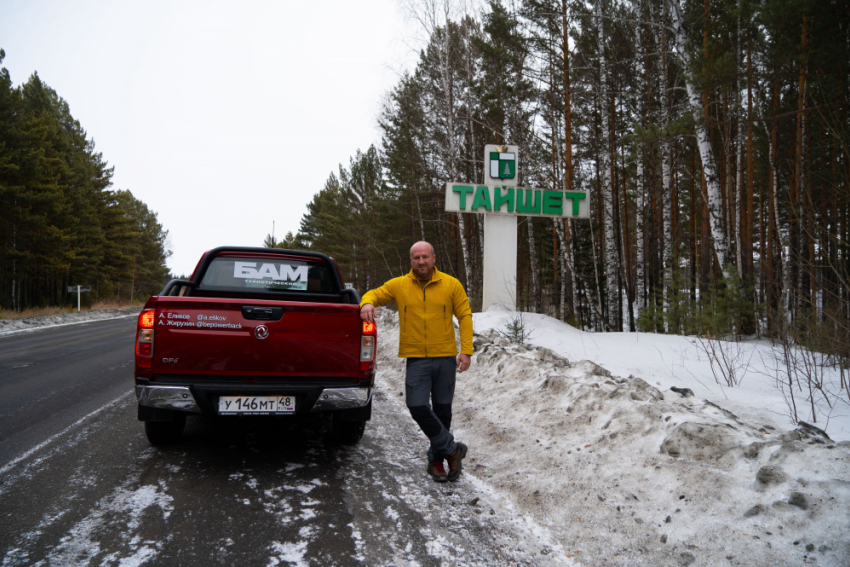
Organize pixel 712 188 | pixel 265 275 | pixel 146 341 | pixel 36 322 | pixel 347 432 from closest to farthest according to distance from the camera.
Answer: pixel 146 341 → pixel 347 432 → pixel 265 275 → pixel 712 188 → pixel 36 322

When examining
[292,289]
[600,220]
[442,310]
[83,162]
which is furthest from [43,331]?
[83,162]

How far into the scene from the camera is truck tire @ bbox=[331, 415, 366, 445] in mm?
4477

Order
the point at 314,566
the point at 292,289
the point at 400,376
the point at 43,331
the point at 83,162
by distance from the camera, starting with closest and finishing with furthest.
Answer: the point at 314,566 < the point at 292,289 < the point at 400,376 < the point at 43,331 < the point at 83,162

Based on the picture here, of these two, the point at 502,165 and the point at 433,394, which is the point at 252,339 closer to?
the point at 433,394

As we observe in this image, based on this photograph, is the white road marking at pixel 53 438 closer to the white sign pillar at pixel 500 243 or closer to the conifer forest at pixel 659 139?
the conifer forest at pixel 659 139

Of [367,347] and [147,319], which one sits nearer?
[147,319]

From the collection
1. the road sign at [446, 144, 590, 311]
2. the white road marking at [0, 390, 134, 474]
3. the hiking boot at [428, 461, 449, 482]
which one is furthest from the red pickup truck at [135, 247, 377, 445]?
the road sign at [446, 144, 590, 311]

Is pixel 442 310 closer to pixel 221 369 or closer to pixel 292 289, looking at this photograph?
pixel 221 369

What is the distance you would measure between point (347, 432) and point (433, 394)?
107cm

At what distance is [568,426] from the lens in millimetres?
4414

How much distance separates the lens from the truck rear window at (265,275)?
5.11 meters

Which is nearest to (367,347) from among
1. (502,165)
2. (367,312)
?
(367,312)

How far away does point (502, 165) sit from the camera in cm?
1390

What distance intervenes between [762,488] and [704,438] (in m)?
0.58
